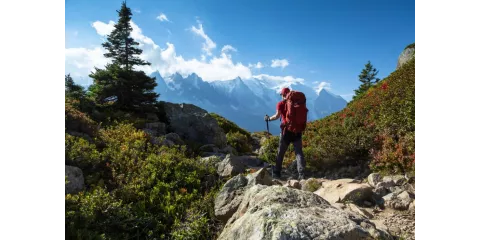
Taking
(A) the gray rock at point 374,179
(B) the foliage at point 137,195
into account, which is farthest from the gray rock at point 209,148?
(A) the gray rock at point 374,179

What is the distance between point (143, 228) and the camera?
5082 mm

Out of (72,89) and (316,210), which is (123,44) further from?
(316,210)

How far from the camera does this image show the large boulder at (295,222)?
3.12 m

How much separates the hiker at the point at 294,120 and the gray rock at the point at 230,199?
2609 millimetres

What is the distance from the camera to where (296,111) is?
25.4ft

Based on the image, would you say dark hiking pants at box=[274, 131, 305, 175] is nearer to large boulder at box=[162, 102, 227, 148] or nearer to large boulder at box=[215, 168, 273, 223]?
large boulder at box=[215, 168, 273, 223]

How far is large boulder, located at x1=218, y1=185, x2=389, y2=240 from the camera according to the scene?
312 cm

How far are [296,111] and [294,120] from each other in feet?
0.89

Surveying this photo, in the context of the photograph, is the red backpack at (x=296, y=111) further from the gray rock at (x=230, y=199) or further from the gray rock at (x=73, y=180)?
the gray rock at (x=73, y=180)

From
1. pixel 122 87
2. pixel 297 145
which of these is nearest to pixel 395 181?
pixel 297 145

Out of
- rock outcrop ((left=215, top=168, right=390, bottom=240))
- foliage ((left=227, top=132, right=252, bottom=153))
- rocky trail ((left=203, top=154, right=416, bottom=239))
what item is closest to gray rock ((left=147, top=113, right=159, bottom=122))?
foliage ((left=227, top=132, right=252, bottom=153))
